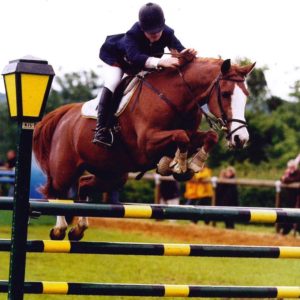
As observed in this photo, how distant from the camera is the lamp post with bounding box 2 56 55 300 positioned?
5270mm

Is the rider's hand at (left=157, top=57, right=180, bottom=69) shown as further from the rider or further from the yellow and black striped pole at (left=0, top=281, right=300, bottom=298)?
the yellow and black striped pole at (left=0, top=281, right=300, bottom=298)

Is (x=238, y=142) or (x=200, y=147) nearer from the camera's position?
(x=238, y=142)

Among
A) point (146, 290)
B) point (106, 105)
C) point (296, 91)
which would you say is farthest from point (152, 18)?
point (296, 91)

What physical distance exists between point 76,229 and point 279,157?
103ft

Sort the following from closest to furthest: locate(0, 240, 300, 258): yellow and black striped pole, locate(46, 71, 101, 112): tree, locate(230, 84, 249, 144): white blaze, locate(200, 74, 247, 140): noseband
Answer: locate(0, 240, 300, 258): yellow and black striped pole < locate(230, 84, 249, 144): white blaze < locate(200, 74, 247, 140): noseband < locate(46, 71, 101, 112): tree

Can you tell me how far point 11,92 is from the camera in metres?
5.33

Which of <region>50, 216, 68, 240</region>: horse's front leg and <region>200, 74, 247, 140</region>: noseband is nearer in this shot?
<region>200, 74, 247, 140</region>: noseband

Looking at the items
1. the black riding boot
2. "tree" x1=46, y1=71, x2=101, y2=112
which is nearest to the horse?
the black riding boot

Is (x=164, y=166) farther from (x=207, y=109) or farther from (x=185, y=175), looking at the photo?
(x=207, y=109)

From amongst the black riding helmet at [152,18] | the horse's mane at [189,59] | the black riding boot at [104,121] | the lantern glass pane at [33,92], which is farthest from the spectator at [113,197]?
the black riding helmet at [152,18]

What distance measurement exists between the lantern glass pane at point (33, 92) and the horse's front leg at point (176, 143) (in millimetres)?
1596

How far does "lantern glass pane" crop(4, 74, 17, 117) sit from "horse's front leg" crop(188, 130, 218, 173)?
183 cm

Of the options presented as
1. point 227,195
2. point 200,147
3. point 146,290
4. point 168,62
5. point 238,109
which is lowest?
point 227,195

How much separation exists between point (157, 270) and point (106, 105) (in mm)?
5562
